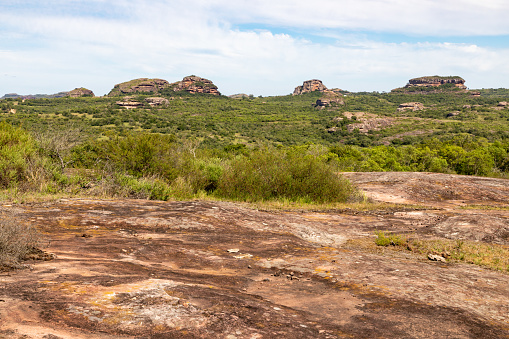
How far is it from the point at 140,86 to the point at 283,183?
139283 mm

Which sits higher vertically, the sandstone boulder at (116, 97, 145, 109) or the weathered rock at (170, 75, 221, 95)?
the weathered rock at (170, 75, 221, 95)

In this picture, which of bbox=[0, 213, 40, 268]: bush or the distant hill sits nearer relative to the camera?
bbox=[0, 213, 40, 268]: bush


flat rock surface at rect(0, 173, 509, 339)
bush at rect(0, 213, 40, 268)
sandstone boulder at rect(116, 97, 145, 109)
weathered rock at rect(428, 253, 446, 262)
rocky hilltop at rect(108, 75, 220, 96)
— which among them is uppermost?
rocky hilltop at rect(108, 75, 220, 96)

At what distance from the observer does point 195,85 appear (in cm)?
13862

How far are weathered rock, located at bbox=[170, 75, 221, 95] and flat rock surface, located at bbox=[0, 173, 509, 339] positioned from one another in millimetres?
133929

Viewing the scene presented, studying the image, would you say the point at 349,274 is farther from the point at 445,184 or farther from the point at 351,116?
the point at 351,116

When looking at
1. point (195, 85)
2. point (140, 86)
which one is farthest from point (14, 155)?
point (140, 86)

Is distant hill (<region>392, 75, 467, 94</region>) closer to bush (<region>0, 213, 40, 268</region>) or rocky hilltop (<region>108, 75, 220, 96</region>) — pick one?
rocky hilltop (<region>108, 75, 220, 96</region>)

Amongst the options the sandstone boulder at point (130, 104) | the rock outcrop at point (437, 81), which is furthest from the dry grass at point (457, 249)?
the rock outcrop at point (437, 81)

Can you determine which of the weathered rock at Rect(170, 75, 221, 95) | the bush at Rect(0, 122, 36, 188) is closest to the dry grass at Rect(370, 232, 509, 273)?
the bush at Rect(0, 122, 36, 188)

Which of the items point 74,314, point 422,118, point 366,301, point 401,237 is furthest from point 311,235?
point 422,118

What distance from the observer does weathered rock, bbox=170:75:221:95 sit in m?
137

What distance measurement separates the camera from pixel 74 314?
2852mm

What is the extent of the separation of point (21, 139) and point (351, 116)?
3187 inches
